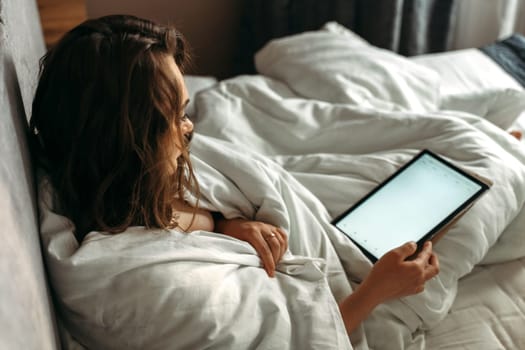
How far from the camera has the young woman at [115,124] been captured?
0.68 m

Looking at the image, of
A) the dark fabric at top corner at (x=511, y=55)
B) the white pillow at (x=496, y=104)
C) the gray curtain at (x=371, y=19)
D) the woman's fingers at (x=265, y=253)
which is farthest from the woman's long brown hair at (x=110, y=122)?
the gray curtain at (x=371, y=19)

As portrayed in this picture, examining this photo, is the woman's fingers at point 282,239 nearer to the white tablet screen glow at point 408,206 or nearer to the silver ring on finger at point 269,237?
the silver ring on finger at point 269,237

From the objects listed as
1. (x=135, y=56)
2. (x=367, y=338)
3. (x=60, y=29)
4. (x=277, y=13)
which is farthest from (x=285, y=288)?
(x=277, y=13)

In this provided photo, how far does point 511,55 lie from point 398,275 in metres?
1.08

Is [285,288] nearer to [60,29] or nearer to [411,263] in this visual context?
[411,263]

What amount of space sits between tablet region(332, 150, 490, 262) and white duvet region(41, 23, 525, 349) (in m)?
0.04

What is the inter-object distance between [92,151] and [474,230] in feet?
2.02

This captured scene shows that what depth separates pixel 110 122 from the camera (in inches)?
27.2

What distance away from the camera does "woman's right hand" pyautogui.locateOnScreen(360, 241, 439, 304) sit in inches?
32.7

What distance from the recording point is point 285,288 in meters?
0.80

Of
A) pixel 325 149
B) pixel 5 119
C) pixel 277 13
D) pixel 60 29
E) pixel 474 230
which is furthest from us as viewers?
pixel 277 13

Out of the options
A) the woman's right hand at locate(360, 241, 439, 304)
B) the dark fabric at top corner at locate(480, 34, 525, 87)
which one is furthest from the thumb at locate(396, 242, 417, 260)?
the dark fabric at top corner at locate(480, 34, 525, 87)

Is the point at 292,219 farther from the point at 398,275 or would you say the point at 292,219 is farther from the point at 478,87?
the point at 478,87

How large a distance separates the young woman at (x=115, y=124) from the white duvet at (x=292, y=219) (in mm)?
43
